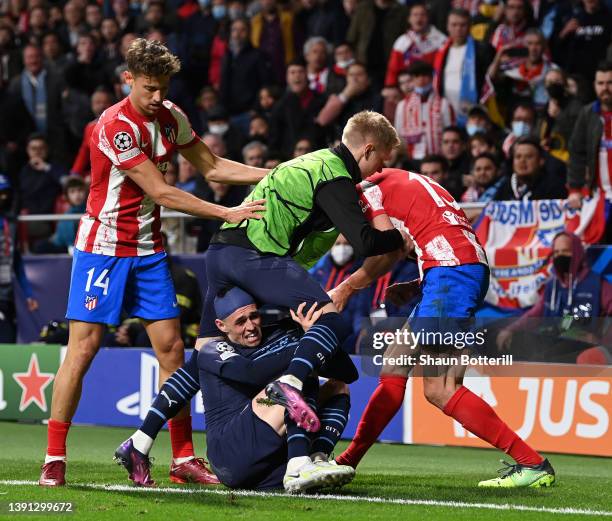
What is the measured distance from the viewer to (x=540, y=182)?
38.7 feet

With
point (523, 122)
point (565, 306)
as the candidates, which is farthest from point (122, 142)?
point (523, 122)

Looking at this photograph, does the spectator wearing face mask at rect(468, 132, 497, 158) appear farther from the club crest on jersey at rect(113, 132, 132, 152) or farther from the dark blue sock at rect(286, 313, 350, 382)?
the dark blue sock at rect(286, 313, 350, 382)

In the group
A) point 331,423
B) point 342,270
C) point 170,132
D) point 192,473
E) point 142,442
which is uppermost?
point 170,132

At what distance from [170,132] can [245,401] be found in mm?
1708

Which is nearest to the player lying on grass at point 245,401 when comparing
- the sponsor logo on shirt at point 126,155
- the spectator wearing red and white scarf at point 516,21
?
the sponsor logo on shirt at point 126,155

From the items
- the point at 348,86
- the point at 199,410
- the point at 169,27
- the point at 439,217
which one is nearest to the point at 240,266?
the point at 439,217

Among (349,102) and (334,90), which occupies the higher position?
(334,90)

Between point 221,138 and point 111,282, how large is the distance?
25.1 ft

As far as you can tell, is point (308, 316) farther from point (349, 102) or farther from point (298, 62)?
point (298, 62)

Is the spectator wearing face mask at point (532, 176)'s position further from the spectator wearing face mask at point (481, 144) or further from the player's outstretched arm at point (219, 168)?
the player's outstretched arm at point (219, 168)

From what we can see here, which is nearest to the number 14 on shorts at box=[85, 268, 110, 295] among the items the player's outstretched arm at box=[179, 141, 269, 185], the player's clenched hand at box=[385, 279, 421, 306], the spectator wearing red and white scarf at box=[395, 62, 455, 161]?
the player's outstretched arm at box=[179, 141, 269, 185]

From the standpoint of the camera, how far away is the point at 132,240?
24.0 ft

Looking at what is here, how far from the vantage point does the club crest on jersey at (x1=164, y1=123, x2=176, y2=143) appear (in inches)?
293

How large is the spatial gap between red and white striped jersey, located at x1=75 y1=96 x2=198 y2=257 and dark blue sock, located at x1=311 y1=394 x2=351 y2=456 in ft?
4.71
